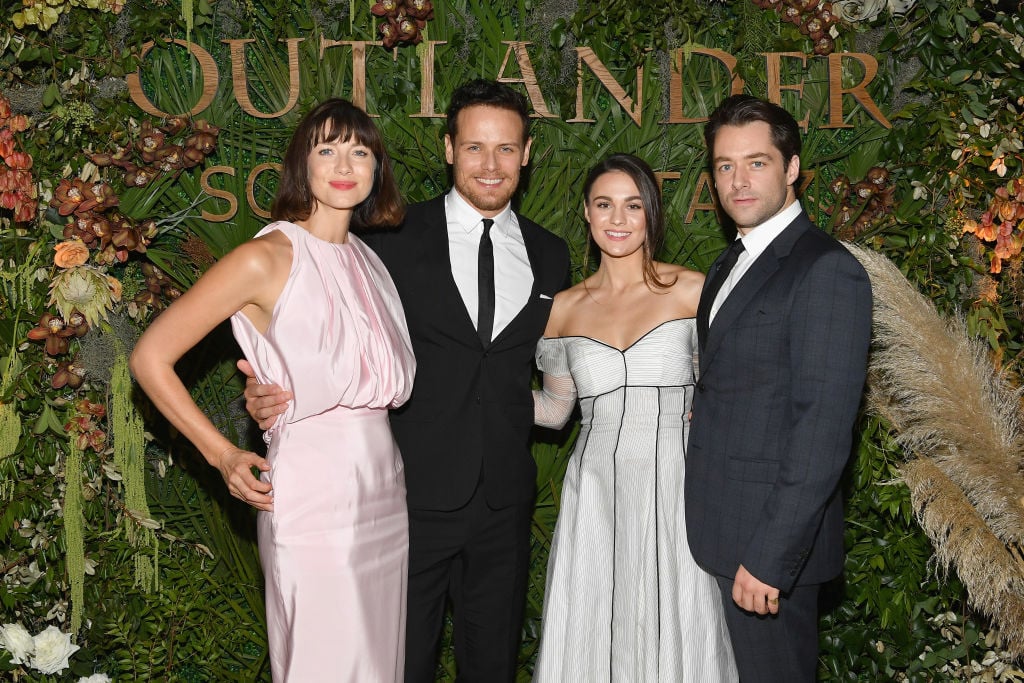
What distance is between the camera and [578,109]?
11.8 feet

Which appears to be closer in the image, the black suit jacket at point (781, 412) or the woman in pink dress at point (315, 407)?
the black suit jacket at point (781, 412)

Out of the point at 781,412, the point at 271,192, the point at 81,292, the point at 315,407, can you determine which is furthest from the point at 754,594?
the point at 81,292

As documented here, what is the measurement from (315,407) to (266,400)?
0.12m

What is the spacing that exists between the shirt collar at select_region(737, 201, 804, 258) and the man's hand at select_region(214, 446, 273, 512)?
131 centimetres

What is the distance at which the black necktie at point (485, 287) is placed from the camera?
276 centimetres

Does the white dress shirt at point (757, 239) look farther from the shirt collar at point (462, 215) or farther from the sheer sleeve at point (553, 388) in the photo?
the shirt collar at point (462, 215)

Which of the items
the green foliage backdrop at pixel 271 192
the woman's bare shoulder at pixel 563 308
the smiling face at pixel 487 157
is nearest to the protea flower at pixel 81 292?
the green foliage backdrop at pixel 271 192

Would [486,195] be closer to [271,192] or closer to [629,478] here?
[629,478]

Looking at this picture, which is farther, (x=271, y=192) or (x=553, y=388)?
(x=271, y=192)

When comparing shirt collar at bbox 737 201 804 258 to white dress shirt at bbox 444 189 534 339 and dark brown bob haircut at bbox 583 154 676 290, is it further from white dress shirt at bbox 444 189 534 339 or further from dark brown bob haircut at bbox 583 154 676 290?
white dress shirt at bbox 444 189 534 339

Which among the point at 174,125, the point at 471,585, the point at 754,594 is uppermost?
the point at 174,125

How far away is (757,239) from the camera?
2301mm

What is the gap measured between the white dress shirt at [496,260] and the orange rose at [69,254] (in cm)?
138

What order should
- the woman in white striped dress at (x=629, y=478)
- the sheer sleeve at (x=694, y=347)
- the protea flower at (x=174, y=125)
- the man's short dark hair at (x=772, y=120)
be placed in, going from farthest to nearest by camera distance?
the protea flower at (x=174, y=125)
the sheer sleeve at (x=694, y=347)
the woman in white striped dress at (x=629, y=478)
the man's short dark hair at (x=772, y=120)
